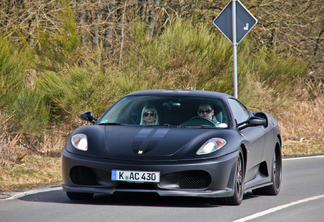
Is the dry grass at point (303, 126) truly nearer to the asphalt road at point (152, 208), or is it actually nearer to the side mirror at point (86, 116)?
the asphalt road at point (152, 208)

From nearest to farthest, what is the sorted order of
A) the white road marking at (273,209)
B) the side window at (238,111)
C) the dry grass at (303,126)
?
the white road marking at (273,209) < the side window at (238,111) < the dry grass at (303,126)

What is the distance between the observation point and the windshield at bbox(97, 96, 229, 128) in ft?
25.3

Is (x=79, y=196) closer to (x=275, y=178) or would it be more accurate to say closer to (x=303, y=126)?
(x=275, y=178)

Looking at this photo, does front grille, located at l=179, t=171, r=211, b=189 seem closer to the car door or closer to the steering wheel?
the car door

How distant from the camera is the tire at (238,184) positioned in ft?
22.7

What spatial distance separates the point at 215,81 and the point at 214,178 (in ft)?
28.9

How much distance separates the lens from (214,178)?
6.55 m

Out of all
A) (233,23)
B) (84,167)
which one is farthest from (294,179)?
(84,167)

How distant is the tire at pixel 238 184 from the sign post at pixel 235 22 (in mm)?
5618

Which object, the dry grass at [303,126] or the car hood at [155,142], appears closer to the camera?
the car hood at [155,142]

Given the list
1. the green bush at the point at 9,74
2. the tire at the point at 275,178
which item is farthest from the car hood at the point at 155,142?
the green bush at the point at 9,74

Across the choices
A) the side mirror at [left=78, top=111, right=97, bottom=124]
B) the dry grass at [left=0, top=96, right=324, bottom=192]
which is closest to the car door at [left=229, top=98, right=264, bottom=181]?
the side mirror at [left=78, top=111, right=97, bottom=124]

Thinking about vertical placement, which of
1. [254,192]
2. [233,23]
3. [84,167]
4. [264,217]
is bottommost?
[254,192]

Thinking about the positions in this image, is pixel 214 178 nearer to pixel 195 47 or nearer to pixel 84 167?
pixel 84 167
